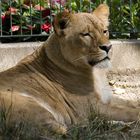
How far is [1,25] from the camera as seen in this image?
29.8 feet

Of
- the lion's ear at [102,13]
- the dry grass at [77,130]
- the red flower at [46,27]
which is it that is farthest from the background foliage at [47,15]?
the dry grass at [77,130]

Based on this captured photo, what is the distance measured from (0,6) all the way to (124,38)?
6.48ft

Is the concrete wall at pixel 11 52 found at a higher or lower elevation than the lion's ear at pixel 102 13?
lower

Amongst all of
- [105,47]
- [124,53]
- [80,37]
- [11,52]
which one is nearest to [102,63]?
[105,47]

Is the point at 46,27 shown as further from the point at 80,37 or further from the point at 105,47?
the point at 105,47

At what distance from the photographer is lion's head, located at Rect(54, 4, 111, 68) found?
653 cm

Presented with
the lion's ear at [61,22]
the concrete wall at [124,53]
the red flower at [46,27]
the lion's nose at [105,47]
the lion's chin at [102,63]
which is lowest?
the concrete wall at [124,53]

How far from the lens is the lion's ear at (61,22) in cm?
656

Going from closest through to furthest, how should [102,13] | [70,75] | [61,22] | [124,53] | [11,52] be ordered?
[61,22], [70,75], [102,13], [11,52], [124,53]

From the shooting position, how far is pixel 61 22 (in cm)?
659

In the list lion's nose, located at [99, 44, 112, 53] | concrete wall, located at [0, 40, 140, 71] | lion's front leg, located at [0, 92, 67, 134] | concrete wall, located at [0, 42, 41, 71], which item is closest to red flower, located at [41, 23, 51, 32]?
concrete wall, located at [0, 40, 140, 71]

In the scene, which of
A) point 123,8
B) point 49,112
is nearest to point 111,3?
point 123,8

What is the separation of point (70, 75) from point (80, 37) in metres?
0.41

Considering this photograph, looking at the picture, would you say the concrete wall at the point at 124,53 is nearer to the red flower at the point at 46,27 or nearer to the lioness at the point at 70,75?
the red flower at the point at 46,27
